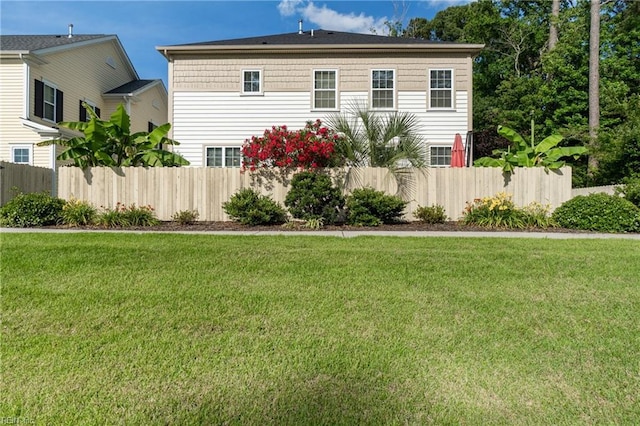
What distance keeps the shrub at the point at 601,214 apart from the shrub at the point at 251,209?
290 inches

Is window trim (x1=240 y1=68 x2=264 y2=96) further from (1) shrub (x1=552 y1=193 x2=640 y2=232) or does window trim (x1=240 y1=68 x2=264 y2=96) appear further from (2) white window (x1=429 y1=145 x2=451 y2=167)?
(1) shrub (x1=552 y1=193 x2=640 y2=232)

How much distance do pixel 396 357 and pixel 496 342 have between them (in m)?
0.86

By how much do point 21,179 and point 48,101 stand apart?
18.7 feet

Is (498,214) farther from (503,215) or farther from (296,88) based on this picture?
(296,88)

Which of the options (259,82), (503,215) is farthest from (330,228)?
(259,82)

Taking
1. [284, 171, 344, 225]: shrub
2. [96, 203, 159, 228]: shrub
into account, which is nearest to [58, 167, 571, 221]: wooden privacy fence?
[96, 203, 159, 228]: shrub

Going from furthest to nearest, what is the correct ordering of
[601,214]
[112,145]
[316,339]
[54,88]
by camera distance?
1. [54,88]
2. [112,145]
3. [601,214]
4. [316,339]

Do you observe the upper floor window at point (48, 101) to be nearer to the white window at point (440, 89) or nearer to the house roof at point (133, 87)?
the house roof at point (133, 87)

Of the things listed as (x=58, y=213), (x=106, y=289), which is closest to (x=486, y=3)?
(x=58, y=213)

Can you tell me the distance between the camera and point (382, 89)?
15.0 metres

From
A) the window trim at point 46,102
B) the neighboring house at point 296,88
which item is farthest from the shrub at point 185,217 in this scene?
the window trim at point 46,102

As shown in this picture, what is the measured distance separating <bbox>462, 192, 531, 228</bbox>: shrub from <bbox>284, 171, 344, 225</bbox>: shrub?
3517 mm

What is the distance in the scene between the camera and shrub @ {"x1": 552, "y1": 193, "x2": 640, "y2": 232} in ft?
29.2

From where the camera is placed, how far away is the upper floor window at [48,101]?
15531mm
